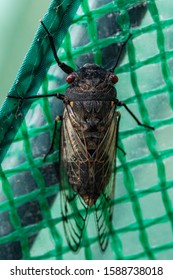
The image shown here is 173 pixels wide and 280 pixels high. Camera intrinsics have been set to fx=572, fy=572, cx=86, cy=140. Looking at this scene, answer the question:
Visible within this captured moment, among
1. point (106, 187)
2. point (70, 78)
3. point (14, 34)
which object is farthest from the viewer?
point (14, 34)

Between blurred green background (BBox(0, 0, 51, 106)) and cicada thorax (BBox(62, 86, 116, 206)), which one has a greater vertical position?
blurred green background (BBox(0, 0, 51, 106))

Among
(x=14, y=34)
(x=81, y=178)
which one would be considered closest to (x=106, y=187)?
(x=81, y=178)

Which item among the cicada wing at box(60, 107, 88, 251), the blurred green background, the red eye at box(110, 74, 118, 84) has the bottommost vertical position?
the cicada wing at box(60, 107, 88, 251)

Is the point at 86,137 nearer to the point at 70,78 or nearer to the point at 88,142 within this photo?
the point at 88,142

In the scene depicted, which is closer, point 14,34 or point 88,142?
point 88,142

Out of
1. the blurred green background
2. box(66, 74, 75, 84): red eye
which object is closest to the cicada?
box(66, 74, 75, 84): red eye

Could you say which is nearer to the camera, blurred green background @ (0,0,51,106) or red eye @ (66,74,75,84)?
red eye @ (66,74,75,84)

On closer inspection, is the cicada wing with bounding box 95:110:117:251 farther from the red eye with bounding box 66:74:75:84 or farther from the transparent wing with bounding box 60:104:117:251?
the red eye with bounding box 66:74:75:84
